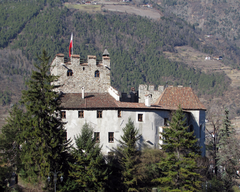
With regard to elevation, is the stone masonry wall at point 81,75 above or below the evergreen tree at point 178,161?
above

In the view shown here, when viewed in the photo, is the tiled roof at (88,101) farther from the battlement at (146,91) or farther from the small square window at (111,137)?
the battlement at (146,91)

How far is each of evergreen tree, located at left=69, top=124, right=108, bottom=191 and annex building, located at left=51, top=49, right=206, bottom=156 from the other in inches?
196

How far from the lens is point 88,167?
5231 centimetres

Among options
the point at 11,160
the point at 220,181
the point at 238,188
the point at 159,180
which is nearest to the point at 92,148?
the point at 159,180

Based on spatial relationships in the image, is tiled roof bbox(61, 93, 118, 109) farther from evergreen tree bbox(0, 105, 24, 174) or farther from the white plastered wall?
evergreen tree bbox(0, 105, 24, 174)

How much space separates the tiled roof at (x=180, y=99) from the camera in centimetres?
6788

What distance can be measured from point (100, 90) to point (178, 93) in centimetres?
1386

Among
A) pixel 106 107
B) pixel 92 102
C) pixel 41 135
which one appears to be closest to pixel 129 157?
pixel 106 107

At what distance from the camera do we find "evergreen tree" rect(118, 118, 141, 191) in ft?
180

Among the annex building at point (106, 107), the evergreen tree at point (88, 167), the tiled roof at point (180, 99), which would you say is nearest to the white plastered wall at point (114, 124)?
the annex building at point (106, 107)

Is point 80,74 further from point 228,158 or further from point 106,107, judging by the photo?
point 228,158

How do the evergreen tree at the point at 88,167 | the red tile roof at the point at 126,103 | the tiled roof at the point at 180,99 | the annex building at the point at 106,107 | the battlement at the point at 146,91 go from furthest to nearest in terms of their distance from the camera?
the battlement at the point at 146,91, the tiled roof at the point at 180,99, the red tile roof at the point at 126,103, the annex building at the point at 106,107, the evergreen tree at the point at 88,167

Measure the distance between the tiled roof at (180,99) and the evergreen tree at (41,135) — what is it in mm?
22596

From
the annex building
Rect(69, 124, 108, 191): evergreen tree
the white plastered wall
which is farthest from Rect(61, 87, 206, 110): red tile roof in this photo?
Rect(69, 124, 108, 191): evergreen tree
